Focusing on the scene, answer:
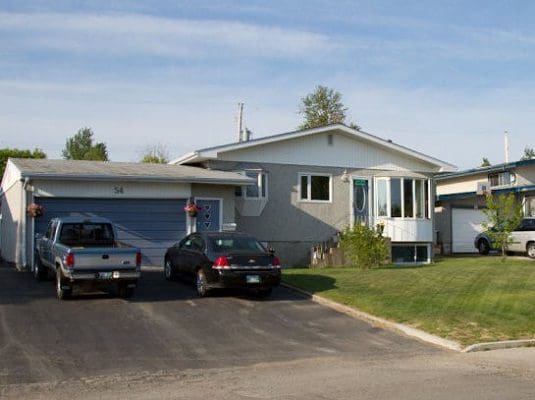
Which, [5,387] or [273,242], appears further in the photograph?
[273,242]

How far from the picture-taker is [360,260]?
74.8 feet

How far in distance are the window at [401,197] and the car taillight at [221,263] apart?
12906 millimetres

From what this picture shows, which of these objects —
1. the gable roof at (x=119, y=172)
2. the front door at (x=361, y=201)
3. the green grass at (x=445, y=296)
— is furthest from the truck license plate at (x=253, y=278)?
the front door at (x=361, y=201)

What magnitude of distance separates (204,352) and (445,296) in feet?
23.5

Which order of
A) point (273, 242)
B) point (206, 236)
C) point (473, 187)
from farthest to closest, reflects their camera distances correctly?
point (473, 187) < point (273, 242) < point (206, 236)

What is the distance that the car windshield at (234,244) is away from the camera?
16734 mm

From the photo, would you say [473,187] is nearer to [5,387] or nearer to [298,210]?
[298,210]

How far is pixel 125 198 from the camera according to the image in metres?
21.7

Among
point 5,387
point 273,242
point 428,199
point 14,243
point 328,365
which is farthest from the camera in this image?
point 428,199

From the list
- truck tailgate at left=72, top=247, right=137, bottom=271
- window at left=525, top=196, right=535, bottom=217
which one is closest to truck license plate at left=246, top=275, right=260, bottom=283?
truck tailgate at left=72, top=247, right=137, bottom=271

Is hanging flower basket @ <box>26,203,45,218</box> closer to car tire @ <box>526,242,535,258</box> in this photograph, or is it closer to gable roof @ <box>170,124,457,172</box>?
gable roof @ <box>170,124,457,172</box>

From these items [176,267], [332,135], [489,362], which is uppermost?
[332,135]

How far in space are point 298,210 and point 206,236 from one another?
941 centimetres

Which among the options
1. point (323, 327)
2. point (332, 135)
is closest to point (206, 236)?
point (323, 327)
